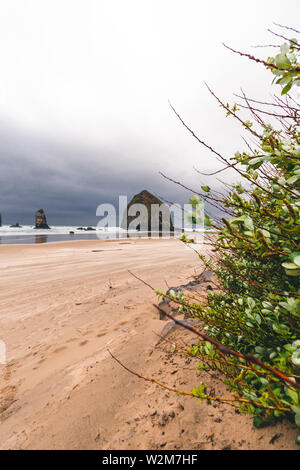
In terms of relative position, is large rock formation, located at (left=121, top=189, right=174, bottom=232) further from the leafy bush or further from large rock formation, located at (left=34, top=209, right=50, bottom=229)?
the leafy bush

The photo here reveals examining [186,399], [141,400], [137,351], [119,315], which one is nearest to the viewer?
[186,399]

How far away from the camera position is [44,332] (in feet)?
11.8

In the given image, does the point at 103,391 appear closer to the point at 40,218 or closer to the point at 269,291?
the point at 269,291

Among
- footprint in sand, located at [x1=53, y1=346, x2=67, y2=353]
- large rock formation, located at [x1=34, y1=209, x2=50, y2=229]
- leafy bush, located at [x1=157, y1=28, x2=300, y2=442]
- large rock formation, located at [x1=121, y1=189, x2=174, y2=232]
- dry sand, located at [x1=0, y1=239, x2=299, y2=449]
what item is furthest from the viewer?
large rock formation, located at [x1=34, y1=209, x2=50, y2=229]

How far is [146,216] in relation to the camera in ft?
153

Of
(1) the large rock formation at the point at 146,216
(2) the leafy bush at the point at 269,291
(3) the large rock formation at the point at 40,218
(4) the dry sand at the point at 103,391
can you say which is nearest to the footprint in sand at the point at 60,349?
Answer: (4) the dry sand at the point at 103,391

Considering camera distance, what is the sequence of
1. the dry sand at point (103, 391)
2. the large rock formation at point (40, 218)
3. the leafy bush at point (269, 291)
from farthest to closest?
the large rock formation at point (40, 218), the dry sand at point (103, 391), the leafy bush at point (269, 291)

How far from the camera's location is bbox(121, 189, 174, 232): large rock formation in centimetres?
4416

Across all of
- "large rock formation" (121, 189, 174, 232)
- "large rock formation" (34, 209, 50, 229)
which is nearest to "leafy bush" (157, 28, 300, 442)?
"large rock formation" (121, 189, 174, 232)

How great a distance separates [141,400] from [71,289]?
4.66 m

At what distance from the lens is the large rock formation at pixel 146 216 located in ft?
145

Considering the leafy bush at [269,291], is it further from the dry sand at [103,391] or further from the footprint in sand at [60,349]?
the footprint in sand at [60,349]
